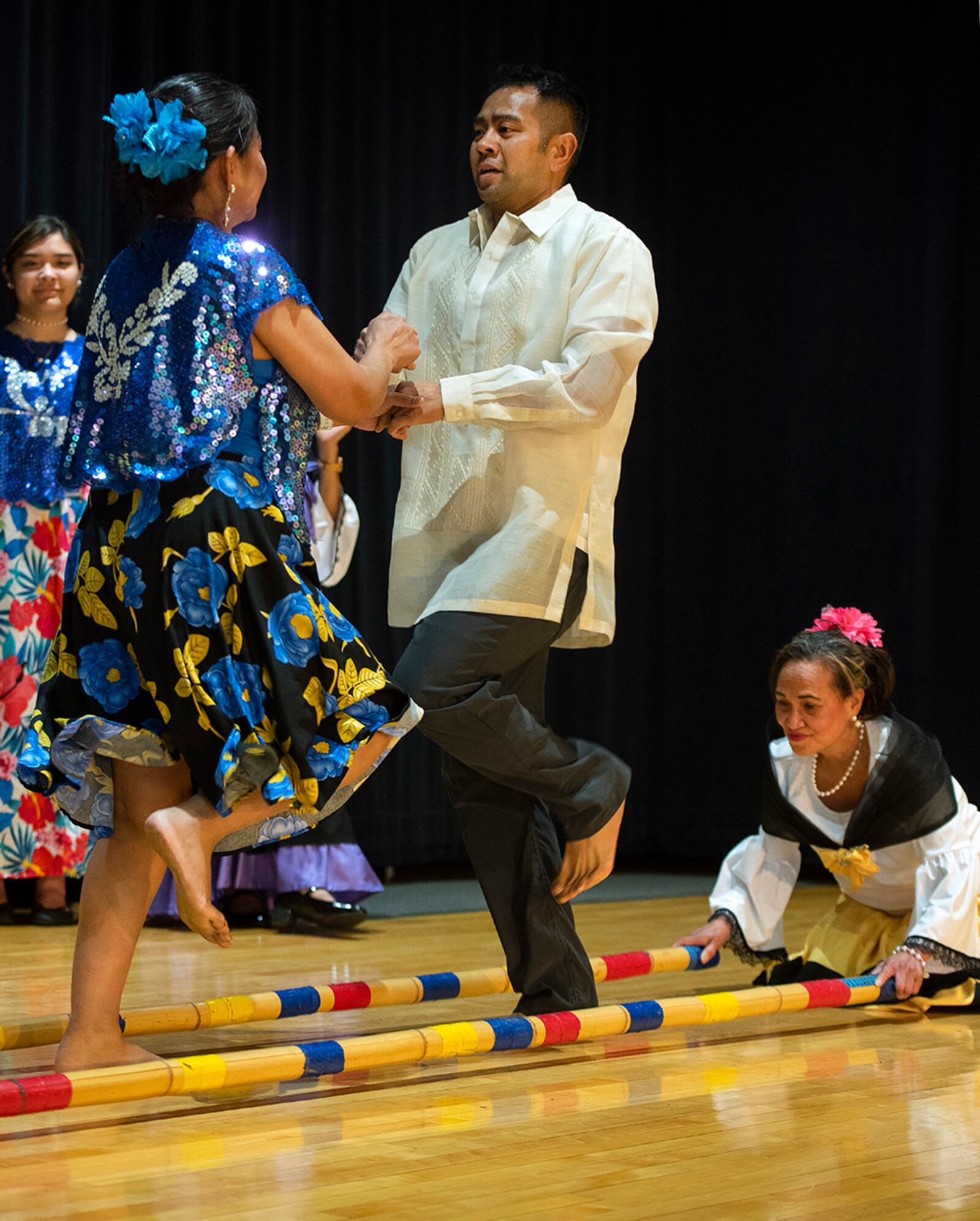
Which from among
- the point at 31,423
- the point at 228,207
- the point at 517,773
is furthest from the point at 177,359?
the point at 31,423

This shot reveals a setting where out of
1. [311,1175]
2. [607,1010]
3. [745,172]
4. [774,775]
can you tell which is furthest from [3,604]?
[745,172]

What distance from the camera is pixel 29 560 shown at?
4148 millimetres

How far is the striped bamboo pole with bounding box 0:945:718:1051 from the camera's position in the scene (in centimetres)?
229

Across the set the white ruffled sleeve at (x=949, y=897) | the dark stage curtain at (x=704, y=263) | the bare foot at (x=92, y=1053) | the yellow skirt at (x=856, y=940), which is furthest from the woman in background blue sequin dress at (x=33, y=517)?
the white ruffled sleeve at (x=949, y=897)

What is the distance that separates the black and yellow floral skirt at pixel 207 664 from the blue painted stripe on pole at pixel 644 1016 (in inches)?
23.4

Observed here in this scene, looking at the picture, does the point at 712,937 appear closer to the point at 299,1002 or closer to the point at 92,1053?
the point at 299,1002

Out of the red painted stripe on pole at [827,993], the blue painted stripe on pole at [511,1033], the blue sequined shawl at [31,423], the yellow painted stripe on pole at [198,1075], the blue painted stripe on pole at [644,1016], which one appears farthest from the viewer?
the blue sequined shawl at [31,423]

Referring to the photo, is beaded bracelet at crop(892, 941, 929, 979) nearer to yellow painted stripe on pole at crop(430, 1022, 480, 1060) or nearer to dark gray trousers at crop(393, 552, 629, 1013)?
dark gray trousers at crop(393, 552, 629, 1013)

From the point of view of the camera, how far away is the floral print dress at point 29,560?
13.4ft

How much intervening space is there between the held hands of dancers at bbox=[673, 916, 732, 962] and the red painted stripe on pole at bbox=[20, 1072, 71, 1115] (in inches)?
55.7

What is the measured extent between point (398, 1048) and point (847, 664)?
4.38 ft

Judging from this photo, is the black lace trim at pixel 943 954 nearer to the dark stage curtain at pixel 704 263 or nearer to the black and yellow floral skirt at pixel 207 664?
the black and yellow floral skirt at pixel 207 664

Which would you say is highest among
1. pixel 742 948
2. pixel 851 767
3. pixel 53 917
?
pixel 851 767

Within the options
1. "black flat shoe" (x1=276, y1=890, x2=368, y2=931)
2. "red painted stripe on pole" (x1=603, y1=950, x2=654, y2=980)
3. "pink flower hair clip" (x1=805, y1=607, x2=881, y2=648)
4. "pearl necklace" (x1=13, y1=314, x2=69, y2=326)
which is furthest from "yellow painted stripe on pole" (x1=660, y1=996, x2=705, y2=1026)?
"pearl necklace" (x1=13, y1=314, x2=69, y2=326)
